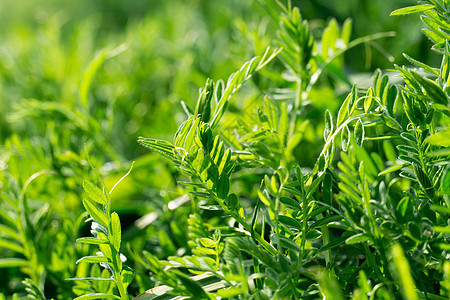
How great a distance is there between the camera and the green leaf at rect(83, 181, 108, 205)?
0.99 ft

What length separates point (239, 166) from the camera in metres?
0.43

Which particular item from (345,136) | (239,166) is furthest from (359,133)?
(239,166)

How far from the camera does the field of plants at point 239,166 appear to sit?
29cm

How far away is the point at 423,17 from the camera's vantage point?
31 cm

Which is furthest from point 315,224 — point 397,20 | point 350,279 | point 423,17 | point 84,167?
point 397,20

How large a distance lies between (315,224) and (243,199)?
0.23 meters

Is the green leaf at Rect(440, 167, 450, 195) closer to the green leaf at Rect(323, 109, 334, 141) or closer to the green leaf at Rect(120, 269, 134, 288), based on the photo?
the green leaf at Rect(323, 109, 334, 141)

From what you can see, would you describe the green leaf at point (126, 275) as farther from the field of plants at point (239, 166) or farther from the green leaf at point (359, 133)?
the green leaf at point (359, 133)

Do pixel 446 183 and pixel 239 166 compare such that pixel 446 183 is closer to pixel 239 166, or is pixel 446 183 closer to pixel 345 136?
pixel 345 136

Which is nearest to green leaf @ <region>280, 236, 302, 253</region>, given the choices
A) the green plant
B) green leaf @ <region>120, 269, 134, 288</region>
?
the green plant

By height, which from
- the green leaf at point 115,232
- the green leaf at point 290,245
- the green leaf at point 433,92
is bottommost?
the green leaf at point 290,245

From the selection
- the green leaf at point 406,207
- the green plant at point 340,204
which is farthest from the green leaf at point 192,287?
the green leaf at point 406,207

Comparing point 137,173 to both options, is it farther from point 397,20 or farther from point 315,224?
point 397,20

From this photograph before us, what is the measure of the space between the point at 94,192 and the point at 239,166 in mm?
167
